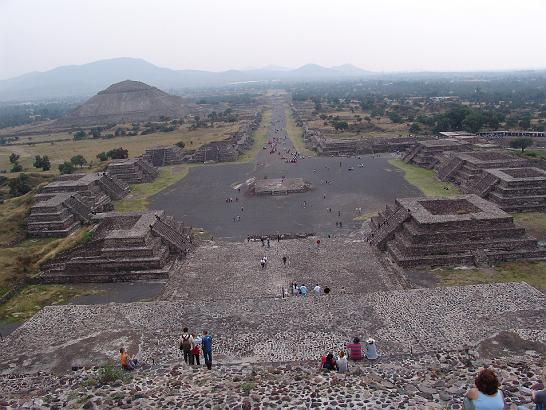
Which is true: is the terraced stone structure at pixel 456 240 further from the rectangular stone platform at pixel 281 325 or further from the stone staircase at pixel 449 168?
the stone staircase at pixel 449 168

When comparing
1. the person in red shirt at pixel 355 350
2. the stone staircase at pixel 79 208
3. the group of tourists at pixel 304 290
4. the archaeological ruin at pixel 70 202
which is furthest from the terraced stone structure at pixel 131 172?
the person in red shirt at pixel 355 350

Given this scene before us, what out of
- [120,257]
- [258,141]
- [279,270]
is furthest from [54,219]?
[258,141]

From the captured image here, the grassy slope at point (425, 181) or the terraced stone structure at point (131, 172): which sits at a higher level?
the terraced stone structure at point (131, 172)

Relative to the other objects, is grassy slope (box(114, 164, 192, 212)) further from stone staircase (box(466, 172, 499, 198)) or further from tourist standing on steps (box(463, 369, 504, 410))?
tourist standing on steps (box(463, 369, 504, 410))

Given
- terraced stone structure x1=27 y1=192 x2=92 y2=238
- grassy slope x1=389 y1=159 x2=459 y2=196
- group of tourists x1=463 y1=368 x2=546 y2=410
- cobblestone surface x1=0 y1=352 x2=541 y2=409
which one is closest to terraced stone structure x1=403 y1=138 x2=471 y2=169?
grassy slope x1=389 y1=159 x2=459 y2=196

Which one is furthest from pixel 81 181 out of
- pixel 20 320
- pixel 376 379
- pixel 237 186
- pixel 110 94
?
pixel 110 94

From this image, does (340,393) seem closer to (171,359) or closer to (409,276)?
(171,359)
